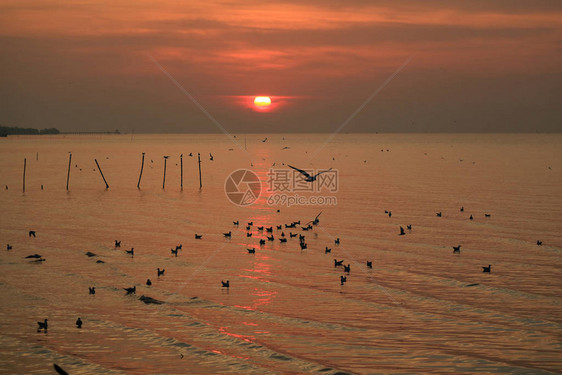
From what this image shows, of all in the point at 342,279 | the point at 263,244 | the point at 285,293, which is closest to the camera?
the point at 285,293

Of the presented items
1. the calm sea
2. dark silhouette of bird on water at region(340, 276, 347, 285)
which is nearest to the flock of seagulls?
dark silhouette of bird on water at region(340, 276, 347, 285)

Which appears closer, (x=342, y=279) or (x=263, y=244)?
(x=342, y=279)

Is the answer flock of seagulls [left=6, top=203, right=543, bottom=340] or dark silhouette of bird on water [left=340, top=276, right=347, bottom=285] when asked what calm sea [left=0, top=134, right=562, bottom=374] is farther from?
flock of seagulls [left=6, top=203, right=543, bottom=340]

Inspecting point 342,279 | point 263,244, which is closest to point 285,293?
point 342,279

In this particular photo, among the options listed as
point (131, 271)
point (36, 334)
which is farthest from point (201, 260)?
point (36, 334)

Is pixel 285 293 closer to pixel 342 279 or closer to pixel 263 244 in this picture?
pixel 342 279

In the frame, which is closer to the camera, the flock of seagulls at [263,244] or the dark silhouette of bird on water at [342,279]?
the flock of seagulls at [263,244]

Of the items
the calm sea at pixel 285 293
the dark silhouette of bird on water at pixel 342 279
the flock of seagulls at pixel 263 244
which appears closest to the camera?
the calm sea at pixel 285 293

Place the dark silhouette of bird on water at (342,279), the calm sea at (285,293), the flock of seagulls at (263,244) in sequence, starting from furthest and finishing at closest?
the dark silhouette of bird on water at (342,279)
the flock of seagulls at (263,244)
the calm sea at (285,293)

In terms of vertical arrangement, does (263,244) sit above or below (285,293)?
above

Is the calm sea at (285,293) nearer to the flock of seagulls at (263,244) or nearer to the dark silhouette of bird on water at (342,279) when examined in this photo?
the dark silhouette of bird on water at (342,279)

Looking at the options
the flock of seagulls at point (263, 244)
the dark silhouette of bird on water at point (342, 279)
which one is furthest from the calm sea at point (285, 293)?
the flock of seagulls at point (263, 244)

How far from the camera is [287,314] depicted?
18.8 m

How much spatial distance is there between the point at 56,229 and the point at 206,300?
1861 centimetres
